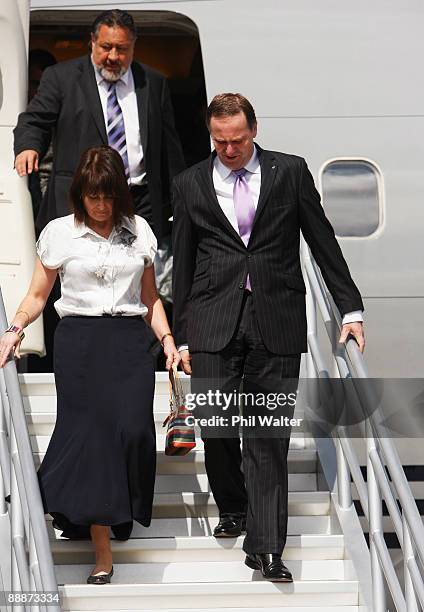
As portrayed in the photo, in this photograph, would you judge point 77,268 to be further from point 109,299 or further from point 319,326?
point 319,326

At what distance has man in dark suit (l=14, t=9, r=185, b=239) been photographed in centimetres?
630

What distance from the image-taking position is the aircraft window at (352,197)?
702 centimetres

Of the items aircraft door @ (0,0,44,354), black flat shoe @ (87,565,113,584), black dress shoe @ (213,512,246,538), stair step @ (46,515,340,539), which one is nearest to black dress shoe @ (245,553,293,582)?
black dress shoe @ (213,512,246,538)

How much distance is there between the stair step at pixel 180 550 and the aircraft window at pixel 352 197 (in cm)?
233

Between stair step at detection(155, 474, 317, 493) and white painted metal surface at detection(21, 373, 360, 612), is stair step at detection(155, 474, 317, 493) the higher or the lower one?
the higher one

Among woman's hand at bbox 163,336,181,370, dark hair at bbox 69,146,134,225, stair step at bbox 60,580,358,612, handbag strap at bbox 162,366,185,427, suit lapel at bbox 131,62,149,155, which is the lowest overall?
stair step at bbox 60,580,358,612

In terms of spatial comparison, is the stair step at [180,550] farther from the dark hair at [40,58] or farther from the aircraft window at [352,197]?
the dark hair at [40,58]

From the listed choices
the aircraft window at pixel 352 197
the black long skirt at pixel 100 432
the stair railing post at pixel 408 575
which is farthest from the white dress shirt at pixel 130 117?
the stair railing post at pixel 408 575

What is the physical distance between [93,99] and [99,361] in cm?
182

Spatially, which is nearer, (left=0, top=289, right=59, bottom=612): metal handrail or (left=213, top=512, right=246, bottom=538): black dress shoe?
(left=0, top=289, right=59, bottom=612): metal handrail

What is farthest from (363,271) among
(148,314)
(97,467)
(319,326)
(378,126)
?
(97,467)

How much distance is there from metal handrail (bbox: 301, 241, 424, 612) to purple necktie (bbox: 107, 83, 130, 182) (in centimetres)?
133

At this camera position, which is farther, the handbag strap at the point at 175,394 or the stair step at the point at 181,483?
the stair step at the point at 181,483

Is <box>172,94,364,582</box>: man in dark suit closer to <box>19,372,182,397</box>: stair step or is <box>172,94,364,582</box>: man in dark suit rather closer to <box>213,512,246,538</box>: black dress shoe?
<box>213,512,246,538</box>: black dress shoe
